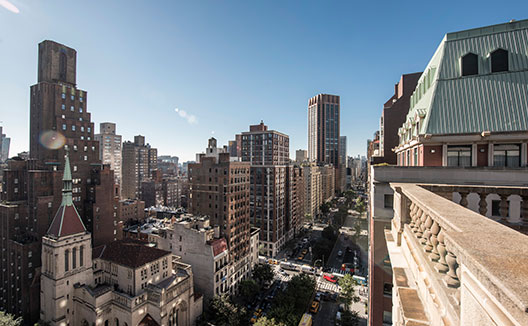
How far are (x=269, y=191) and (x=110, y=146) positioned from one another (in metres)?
117

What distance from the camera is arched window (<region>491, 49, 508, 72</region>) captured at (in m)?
16.0

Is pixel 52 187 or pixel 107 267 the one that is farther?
pixel 52 187

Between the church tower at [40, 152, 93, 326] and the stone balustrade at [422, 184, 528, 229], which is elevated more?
the stone balustrade at [422, 184, 528, 229]

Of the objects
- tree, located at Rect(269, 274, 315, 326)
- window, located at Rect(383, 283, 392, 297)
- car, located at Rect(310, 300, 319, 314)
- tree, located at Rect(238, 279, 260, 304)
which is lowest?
car, located at Rect(310, 300, 319, 314)

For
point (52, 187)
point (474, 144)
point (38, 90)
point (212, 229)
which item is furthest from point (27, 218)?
point (474, 144)

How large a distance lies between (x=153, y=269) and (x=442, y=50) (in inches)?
1848

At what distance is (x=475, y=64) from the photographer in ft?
54.7

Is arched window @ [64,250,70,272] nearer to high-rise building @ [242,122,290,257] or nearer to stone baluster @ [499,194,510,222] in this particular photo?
high-rise building @ [242,122,290,257]

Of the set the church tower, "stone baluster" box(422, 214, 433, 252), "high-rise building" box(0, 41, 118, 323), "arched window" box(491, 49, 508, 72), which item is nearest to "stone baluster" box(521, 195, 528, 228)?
"stone baluster" box(422, 214, 433, 252)

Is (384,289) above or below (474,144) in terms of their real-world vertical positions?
below

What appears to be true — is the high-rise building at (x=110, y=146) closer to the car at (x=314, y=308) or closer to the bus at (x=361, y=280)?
the car at (x=314, y=308)

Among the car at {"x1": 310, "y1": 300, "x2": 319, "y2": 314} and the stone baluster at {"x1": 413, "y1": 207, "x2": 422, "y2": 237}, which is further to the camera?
the car at {"x1": 310, "y1": 300, "x2": 319, "y2": 314}

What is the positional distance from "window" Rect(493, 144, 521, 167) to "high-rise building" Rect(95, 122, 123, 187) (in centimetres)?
15548

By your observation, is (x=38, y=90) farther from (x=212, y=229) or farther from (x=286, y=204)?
(x=286, y=204)
